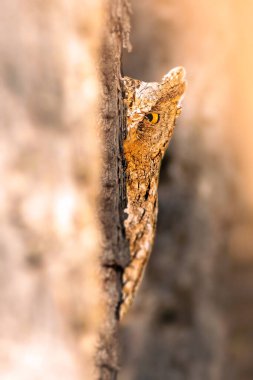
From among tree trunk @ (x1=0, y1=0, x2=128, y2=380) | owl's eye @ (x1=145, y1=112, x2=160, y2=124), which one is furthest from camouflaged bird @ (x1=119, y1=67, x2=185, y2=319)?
tree trunk @ (x1=0, y1=0, x2=128, y2=380)

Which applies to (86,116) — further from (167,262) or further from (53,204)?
(167,262)

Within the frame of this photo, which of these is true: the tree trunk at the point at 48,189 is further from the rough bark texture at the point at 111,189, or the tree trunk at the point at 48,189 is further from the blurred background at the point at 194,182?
the blurred background at the point at 194,182

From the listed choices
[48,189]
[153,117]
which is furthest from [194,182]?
[48,189]

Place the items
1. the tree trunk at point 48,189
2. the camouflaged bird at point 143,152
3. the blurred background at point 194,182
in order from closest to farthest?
the tree trunk at point 48,189 → the camouflaged bird at point 143,152 → the blurred background at point 194,182

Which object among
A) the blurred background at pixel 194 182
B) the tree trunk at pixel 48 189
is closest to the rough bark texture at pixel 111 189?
the tree trunk at pixel 48 189

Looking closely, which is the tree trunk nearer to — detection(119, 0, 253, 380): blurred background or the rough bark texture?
the rough bark texture

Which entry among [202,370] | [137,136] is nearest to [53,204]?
[137,136]

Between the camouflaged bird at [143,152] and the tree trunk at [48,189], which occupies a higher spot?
the camouflaged bird at [143,152]

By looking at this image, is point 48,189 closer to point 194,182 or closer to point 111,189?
point 111,189
